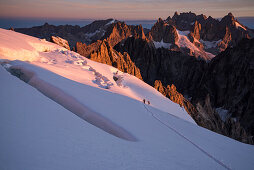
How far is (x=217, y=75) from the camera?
83250 millimetres

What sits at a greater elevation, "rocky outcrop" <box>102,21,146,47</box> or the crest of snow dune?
"rocky outcrop" <box>102,21,146,47</box>

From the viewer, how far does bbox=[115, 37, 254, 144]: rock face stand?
43188 millimetres

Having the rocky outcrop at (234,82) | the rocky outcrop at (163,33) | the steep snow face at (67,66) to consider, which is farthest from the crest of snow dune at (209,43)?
the steep snow face at (67,66)

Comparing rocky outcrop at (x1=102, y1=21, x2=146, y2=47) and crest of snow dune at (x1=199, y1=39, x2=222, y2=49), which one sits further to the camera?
crest of snow dune at (x1=199, y1=39, x2=222, y2=49)

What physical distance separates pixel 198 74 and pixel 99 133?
99460 millimetres

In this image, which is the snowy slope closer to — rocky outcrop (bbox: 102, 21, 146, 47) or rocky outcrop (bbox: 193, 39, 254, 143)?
rocky outcrop (bbox: 193, 39, 254, 143)

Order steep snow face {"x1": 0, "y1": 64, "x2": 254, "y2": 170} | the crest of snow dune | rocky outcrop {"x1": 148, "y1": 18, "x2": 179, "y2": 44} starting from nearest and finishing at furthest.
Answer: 1. steep snow face {"x1": 0, "y1": 64, "x2": 254, "y2": 170}
2. rocky outcrop {"x1": 148, "y1": 18, "x2": 179, "y2": 44}
3. the crest of snow dune

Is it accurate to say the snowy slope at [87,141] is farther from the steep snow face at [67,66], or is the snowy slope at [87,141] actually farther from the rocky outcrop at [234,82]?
the rocky outcrop at [234,82]

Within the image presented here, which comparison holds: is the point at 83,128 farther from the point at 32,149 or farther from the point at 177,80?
the point at 177,80

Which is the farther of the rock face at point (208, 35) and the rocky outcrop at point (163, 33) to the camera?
the rock face at point (208, 35)

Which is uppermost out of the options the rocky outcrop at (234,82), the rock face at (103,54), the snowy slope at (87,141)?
the snowy slope at (87,141)

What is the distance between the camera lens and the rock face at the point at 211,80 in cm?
4319

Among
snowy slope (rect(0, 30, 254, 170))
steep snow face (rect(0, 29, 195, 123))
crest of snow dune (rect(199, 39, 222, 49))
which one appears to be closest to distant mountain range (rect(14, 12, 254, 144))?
steep snow face (rect(0, 29, 195, 123))

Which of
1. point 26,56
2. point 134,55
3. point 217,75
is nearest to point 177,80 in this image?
point 217,75
